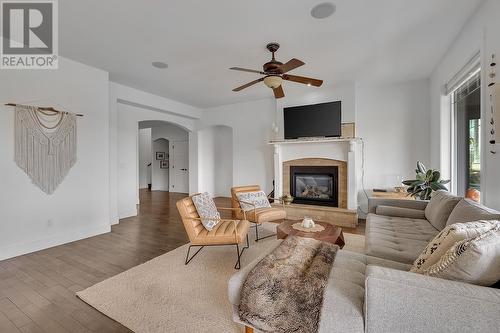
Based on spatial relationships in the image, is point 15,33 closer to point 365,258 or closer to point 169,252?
point 169,252

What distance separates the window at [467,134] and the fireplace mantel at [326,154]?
1526 mm

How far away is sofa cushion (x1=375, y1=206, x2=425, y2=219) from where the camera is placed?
9.76 feet

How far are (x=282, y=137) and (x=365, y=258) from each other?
3982 millimetres

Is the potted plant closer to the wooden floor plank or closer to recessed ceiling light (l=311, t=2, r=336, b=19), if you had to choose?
recessed ceiling light (l=311, t=2, r=336, b=19)

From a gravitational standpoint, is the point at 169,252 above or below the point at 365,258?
below

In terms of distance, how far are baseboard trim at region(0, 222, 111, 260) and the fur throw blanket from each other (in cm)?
345

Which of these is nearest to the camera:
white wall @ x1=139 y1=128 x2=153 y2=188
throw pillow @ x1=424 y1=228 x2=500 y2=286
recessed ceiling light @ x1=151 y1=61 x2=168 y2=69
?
throw pillow @ x1=424 y1=228 x2=500 y2=286

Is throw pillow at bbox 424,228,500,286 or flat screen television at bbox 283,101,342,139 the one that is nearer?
throw pillow at bbox 424,228,500,286

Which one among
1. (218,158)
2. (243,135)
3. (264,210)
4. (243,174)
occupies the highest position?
(243,135)

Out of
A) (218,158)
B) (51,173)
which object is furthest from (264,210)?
(218,158)

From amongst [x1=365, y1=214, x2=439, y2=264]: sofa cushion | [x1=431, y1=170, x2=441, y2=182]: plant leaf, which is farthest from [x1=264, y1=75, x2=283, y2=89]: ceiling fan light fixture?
[x1=431, y1=170, x2=441, y2=182]: plant leaf

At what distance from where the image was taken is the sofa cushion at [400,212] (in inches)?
117

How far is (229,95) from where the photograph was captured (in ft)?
18.2

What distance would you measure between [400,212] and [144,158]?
31.9ft
